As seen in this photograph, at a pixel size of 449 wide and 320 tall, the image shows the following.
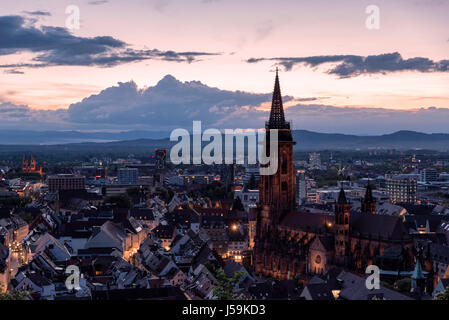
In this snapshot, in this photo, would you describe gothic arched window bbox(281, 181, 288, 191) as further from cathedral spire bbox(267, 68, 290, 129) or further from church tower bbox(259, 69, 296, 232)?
cathedral spire bbox(267, 68, 290, 129)

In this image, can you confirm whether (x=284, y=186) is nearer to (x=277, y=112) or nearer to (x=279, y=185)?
(x=279, y=185)

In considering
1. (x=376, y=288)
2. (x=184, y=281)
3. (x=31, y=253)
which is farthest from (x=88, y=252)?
(x=376, y=288)

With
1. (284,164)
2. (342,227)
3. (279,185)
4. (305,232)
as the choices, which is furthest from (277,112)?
(342,227)

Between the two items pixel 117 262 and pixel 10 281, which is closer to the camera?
pixel 10 281

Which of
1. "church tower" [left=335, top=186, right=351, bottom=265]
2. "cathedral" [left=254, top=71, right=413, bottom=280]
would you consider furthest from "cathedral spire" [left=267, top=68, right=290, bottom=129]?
"church tower" [left=335, top=186, right=351, bottom=265]
